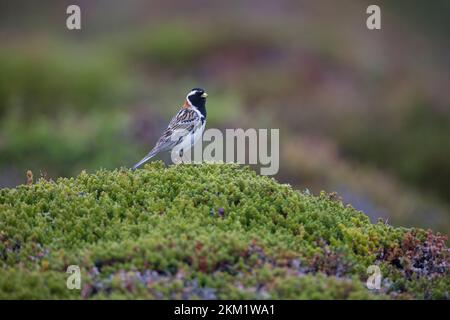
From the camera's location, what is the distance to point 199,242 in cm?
747

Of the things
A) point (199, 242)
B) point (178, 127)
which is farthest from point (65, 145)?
point (199, 242)

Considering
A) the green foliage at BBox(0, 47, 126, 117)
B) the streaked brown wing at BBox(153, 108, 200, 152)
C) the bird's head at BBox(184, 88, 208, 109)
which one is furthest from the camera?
the green foliage at BBox(0, 47, 126, 117)

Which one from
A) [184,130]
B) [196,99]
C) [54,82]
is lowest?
[184,130]

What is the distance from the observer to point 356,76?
2545 cm

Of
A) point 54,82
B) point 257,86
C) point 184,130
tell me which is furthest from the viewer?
point 257,86

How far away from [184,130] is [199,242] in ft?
14.6

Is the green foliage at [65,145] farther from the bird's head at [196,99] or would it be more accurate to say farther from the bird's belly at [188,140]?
the bird's belly at [188,140]

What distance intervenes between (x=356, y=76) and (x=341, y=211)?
1698cm

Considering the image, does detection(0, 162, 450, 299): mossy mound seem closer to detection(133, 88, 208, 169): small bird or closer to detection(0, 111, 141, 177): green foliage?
detection(133, 88, 208, 169): small bird

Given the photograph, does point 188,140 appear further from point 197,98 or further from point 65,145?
point 65,145

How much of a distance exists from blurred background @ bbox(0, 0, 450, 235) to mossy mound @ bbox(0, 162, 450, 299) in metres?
6.81

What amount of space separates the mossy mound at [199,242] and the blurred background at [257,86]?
681cm

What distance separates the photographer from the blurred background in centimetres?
1859

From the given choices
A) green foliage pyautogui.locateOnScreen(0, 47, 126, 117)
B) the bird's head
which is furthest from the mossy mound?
green foliage pyautogui.locateOnScreen(0, 47, 126, 117)
